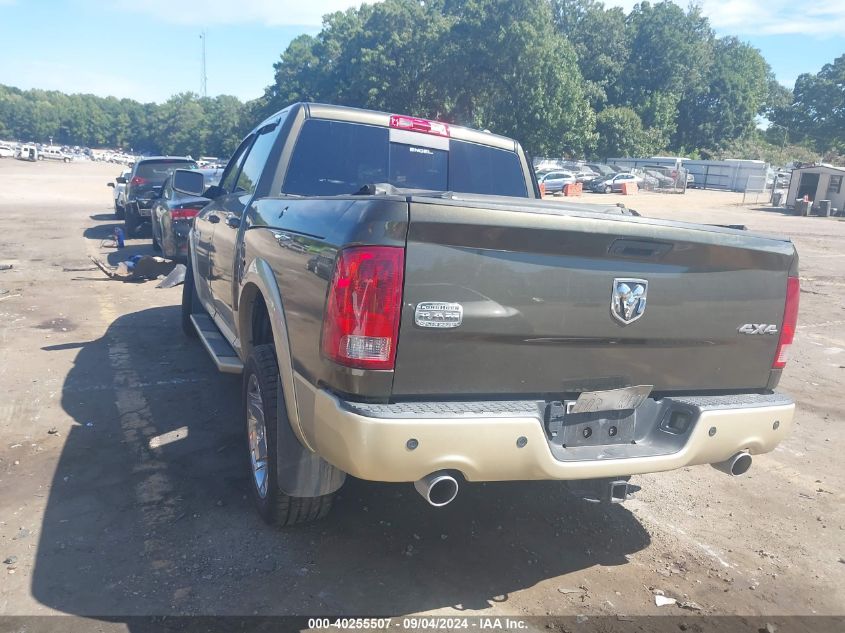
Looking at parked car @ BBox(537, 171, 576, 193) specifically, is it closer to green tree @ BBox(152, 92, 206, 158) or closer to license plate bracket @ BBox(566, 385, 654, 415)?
license plate bracket @ BBox(566, 385, 654, 415)

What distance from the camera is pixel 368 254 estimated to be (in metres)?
2.53

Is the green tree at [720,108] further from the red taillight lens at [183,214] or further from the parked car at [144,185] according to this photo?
the red taillight lens at [183,214]

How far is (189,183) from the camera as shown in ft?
18.2

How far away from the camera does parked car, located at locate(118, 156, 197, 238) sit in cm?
1620

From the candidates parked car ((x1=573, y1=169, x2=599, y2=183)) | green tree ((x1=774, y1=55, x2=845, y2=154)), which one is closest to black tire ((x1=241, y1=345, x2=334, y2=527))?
parked car ((x1=573, y1=169, x2=599, y2=183))

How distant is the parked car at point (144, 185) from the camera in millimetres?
16203

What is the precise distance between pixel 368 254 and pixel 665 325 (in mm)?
1366

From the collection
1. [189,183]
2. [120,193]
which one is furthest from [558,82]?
[189,183]

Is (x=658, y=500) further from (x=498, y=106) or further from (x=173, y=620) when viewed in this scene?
(x=498, y=106)

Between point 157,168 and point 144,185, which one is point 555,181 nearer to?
point 157,168

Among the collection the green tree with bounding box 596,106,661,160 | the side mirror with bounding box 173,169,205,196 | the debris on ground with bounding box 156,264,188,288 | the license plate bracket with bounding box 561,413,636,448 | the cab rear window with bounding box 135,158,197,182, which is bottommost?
the debris on ground with bounding box 156,264,188,288

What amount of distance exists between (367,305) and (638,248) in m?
1.19

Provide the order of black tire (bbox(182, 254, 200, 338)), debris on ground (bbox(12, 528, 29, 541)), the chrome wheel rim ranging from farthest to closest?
black tire (bbox(182, 254, 200, 338)) < the chrome wheel rim < debris on ground (bbox(12, 528, 29, 541))

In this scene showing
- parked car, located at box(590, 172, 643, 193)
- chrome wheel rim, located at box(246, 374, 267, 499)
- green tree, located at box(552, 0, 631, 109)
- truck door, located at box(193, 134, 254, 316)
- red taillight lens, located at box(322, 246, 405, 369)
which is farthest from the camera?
green tree, located at box(552, 0, 631, 109)
